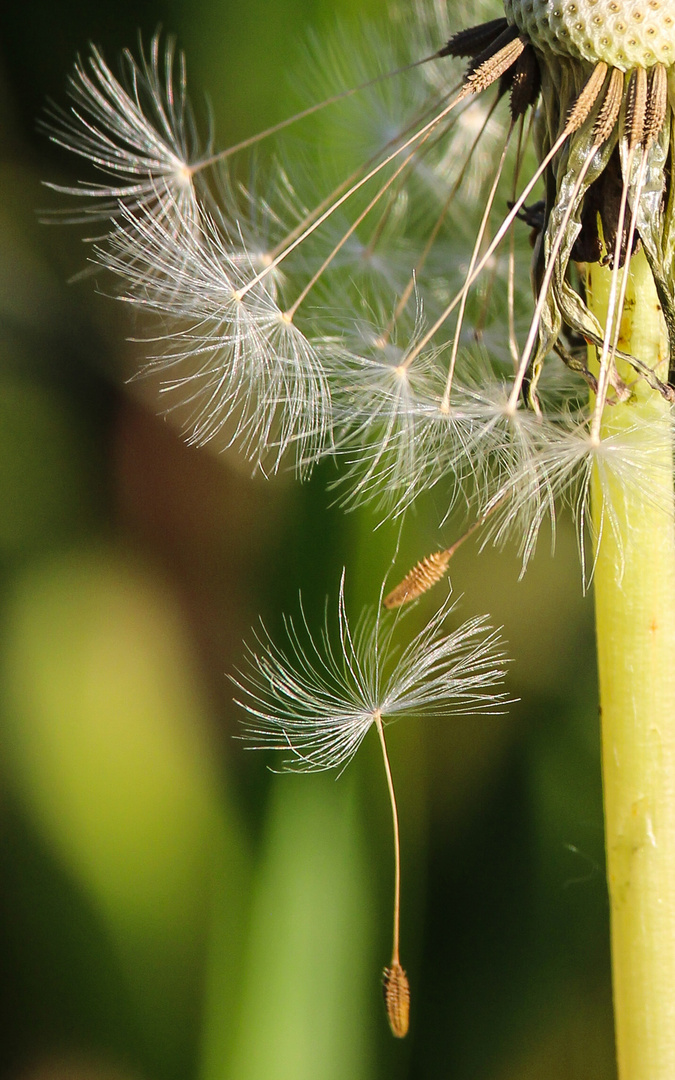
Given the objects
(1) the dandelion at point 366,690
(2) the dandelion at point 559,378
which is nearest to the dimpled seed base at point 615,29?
(2) the dandelion at point 559,378

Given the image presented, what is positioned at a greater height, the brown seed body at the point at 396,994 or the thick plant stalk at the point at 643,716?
the thick plant stalk at the point at 643,716

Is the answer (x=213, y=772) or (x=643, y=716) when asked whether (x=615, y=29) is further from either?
(x=213, y=772)

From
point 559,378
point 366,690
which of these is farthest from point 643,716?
point 559,378

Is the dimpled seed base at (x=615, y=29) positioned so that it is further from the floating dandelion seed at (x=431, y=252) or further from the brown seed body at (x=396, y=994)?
the brown seed body at (x=396, y=994)

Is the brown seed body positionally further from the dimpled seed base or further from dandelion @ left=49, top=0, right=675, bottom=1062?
the dimpled seed base

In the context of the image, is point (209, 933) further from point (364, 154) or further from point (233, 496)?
point (364, 154)

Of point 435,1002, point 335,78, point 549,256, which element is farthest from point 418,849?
point 335,78
